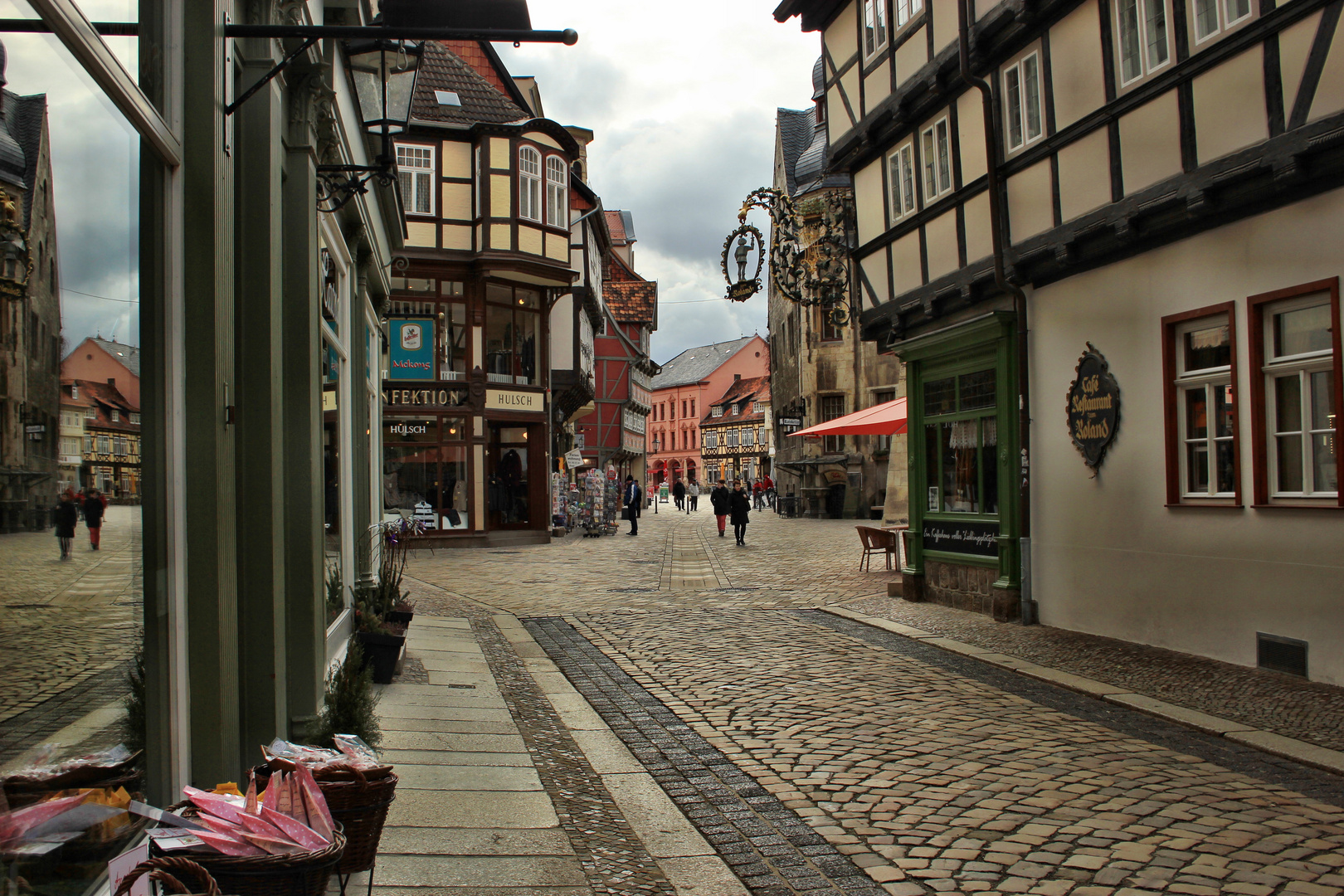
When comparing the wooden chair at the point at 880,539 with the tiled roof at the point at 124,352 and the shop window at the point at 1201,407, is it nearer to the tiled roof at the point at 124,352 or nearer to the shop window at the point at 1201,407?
the shop window at the point at 1201,407

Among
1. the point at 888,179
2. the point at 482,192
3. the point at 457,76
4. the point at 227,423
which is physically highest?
the point at 457,76

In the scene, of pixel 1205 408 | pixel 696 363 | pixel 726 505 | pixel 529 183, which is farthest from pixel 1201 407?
pixel 696 363

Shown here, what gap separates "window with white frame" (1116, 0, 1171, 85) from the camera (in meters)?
9.05

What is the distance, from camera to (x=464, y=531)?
25.8m

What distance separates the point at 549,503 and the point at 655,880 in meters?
24.6

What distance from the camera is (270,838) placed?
8.68ft

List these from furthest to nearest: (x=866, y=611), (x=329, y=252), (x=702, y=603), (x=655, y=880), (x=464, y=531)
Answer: (x=464, y=531), (x=702, y=603), (x=866, y=611), (x=329, y=252), (x=655, y=880)

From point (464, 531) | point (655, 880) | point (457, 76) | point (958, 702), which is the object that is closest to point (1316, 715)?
point (958, 702)

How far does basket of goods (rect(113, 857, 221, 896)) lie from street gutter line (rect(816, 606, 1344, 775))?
5.51 m

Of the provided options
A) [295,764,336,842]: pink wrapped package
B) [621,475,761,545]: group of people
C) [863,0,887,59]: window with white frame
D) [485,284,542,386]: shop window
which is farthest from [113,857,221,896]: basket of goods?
[485,284,542,386]: shop window

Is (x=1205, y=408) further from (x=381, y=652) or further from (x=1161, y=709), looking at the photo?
(x=381, y=652)

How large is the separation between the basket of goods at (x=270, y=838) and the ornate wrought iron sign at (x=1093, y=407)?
341 inches

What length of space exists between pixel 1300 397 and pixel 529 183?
847 inches

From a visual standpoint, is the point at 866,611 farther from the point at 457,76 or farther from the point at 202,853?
the point at 457,76
